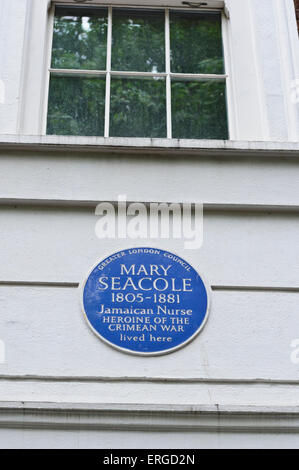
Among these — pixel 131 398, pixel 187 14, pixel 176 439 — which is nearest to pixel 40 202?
pixel 131 398

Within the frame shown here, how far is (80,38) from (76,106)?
0.78 metres

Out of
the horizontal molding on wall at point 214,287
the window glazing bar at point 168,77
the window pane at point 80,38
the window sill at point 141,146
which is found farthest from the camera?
the window pane at point 80,38

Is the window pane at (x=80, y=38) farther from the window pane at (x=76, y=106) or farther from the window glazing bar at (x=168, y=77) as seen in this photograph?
the window glazing bar at (x=168, y=77)

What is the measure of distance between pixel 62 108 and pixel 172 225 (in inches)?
64.8

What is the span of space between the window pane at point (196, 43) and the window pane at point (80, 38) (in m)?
0.66

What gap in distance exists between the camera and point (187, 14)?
6859mm

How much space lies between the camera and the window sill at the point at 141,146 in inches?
216

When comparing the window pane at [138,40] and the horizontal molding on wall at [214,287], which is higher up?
the window pane at [138,40]

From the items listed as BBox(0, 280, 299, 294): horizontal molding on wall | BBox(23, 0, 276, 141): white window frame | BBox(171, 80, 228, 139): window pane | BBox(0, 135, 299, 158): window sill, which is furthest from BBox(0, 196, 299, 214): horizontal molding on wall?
BBox(171, 80, 228, 139): window pane

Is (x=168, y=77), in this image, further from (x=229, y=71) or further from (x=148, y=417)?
(x=148, y=417)

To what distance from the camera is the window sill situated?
216 inches

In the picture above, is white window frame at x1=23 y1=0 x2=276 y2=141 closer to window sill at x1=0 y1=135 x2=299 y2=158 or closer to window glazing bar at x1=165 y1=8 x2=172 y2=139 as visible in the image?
window glazing bar at x1=165 y1=8 x2=172 y2=139

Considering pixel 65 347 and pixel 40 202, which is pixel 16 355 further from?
pixel 40 202

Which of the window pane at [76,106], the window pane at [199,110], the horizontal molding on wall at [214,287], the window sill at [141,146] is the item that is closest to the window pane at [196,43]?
the window pane at [199,110]
